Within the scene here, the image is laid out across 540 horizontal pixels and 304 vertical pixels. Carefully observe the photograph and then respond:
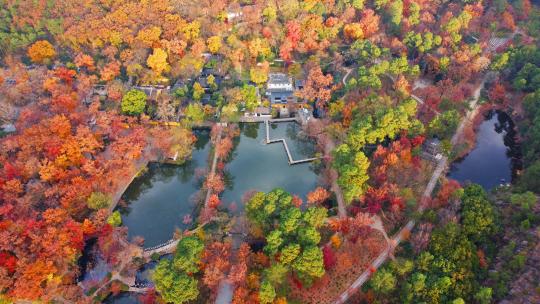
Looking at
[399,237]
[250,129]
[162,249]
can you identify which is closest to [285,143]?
[250,129]

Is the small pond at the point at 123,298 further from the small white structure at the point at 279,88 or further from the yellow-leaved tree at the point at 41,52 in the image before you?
the yellow-leaved tree at the point at 41,52

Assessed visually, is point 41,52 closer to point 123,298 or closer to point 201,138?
point 201,138

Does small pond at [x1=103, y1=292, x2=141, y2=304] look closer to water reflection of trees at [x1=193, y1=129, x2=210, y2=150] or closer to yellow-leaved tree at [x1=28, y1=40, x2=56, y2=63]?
water reflection of trees at [x1=193, y1=129, x2=210, y2=150]

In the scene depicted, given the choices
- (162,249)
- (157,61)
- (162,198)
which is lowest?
(162,249)

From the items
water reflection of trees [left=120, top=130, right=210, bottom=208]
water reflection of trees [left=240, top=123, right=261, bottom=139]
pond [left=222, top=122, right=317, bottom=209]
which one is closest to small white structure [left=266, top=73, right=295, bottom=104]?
pond [left=222, top=122, right=317, bottom=209]

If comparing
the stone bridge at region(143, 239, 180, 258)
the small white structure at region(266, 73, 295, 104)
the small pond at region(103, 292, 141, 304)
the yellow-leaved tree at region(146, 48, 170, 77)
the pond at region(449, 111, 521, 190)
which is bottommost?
the small pond at region(103, 292, 141, 304)

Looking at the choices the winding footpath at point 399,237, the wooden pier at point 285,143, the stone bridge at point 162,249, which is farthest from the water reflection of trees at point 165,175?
the winding footpath at point 399,237

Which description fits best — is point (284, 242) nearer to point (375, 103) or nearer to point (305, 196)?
point (305, 196)
